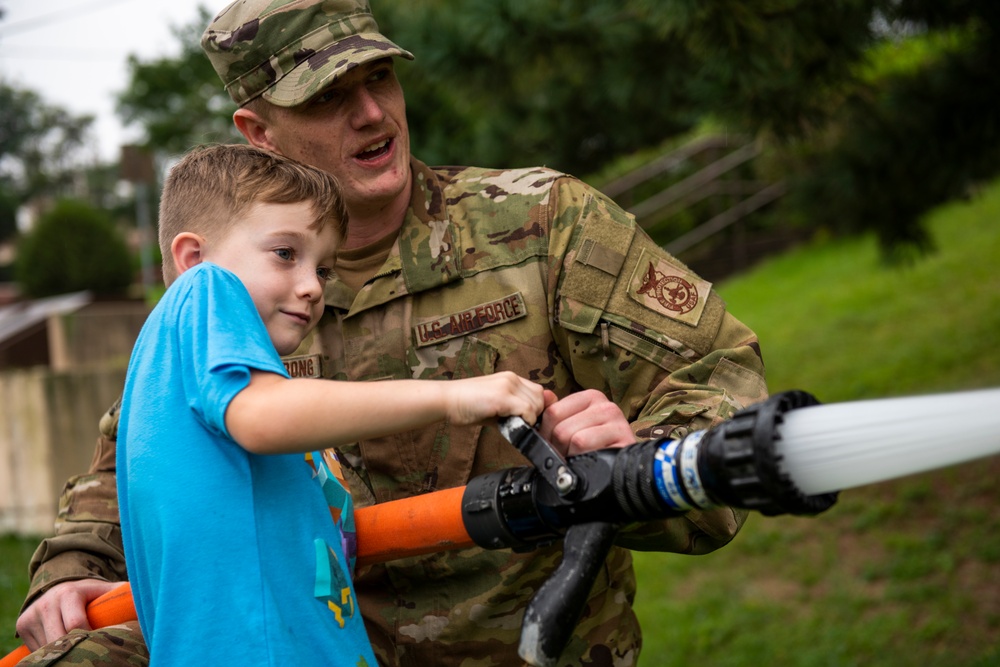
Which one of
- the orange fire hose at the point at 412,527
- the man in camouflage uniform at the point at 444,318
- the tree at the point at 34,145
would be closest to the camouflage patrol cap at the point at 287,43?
the man in camouflage uniform at the point at 444,318

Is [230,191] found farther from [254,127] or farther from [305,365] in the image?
[254,127]

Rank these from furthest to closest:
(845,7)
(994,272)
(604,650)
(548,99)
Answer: (994,272) < (548,99) < (845,7) < (604,650)

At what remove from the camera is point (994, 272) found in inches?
371

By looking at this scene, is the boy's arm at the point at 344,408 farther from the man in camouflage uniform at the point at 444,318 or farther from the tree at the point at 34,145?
the tree at the point at 34,145

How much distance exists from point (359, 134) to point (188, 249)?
79cm

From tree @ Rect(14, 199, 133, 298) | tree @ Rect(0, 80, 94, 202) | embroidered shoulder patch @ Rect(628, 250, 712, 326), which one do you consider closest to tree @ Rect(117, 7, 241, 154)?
tree @ Rect(14, 199, 133, 298)

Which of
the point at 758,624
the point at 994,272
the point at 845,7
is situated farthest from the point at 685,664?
the point at 994,272

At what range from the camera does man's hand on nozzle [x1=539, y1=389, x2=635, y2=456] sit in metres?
1.82

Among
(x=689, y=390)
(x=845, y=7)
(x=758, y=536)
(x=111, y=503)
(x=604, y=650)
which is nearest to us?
(x=689, y=390)

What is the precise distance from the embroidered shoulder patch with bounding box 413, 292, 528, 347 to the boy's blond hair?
0.55 m

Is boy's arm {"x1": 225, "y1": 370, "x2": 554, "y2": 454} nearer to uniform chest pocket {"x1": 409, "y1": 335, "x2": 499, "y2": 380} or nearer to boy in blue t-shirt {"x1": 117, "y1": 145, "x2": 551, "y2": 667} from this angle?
boy in blue t-shirt {"x1": 117, "y1": 145, "x2": 551, "y2": 667}

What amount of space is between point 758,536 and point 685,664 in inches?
57.3

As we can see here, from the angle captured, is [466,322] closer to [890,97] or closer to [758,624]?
[890,97]

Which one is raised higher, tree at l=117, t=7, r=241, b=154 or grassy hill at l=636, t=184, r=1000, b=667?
tree at l=117, t=7, r=241, b=154
